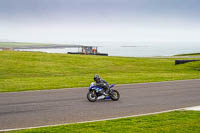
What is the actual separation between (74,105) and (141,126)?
4.39 meters

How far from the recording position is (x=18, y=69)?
30734 mm

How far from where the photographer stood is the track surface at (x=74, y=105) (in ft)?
33.5

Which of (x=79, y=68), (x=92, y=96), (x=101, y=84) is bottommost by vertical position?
(x=92, y=96)

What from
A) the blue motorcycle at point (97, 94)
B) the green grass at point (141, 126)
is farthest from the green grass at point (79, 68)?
the green grass at point (141, 126)

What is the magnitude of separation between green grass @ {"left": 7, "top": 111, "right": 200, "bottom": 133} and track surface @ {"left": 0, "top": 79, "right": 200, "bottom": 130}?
3.07 feet

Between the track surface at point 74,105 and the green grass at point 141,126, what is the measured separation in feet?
3.07

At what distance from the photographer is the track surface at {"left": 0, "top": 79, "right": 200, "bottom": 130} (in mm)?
10219

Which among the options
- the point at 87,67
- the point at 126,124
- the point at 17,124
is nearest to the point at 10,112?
the point at 17,124

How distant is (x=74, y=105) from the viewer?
41.5ft

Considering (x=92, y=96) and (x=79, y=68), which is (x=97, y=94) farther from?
(x=79, y=68)

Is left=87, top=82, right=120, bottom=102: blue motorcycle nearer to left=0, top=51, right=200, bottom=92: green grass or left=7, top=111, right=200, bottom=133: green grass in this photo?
left=7, top=111, right=200, bottom=133: green grass

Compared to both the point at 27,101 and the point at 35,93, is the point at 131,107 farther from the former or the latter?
the point at 35,93

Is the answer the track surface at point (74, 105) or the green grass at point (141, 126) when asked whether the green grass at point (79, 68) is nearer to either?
the track surface at point (74, 105)

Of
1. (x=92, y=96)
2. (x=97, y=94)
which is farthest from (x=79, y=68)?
(x=92, y=96)
